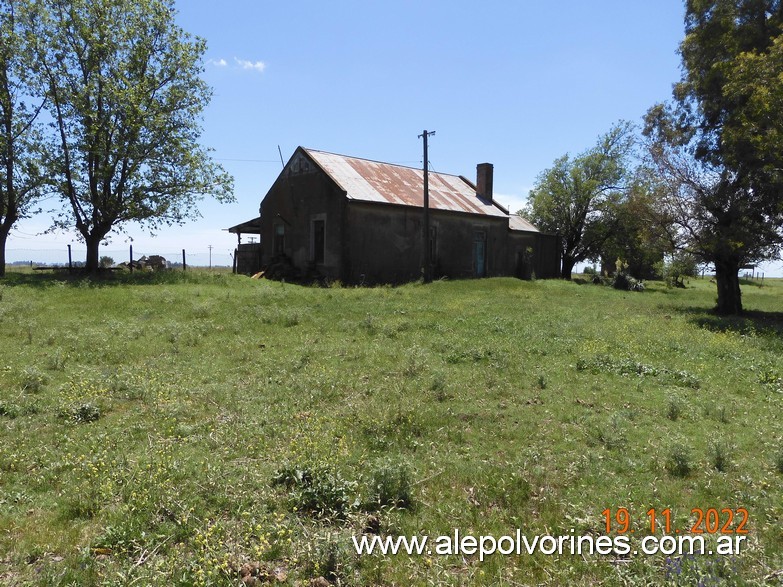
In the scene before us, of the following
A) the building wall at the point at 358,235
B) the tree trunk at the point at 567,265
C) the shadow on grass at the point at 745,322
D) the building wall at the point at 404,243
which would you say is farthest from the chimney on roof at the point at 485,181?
the shadow on grass at the point at 745,322

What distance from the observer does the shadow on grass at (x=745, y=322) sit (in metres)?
15.6

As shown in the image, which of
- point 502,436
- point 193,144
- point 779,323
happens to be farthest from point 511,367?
point 193,144

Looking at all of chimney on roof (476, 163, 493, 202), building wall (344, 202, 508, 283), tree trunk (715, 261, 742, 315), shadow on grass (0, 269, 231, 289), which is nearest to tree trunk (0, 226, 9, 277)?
shadow on grass (0, 269, 231, 289)

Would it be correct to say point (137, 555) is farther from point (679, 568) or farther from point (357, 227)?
point (357, 227)

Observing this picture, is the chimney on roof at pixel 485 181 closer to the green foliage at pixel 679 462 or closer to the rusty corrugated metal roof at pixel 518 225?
the rusty corrugated metal roof at pixel 518 225

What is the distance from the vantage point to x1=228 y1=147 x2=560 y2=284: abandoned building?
27172 millimetres

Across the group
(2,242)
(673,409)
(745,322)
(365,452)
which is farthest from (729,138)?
(2,242)

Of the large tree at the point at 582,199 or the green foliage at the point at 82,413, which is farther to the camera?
the large tree at the point at 582,199

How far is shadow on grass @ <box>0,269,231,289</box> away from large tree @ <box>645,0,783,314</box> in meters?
21.0

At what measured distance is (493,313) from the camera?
56.6 feet

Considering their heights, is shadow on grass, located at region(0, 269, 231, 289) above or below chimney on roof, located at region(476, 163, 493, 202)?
below

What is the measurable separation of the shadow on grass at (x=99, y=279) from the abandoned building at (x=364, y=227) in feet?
18.1

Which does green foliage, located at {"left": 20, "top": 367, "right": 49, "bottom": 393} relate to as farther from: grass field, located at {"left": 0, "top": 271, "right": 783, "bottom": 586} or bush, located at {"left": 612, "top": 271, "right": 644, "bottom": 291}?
bush, located at {"left": 612, "top": 271, "right": 644, "bottom": 291}

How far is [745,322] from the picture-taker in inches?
711
